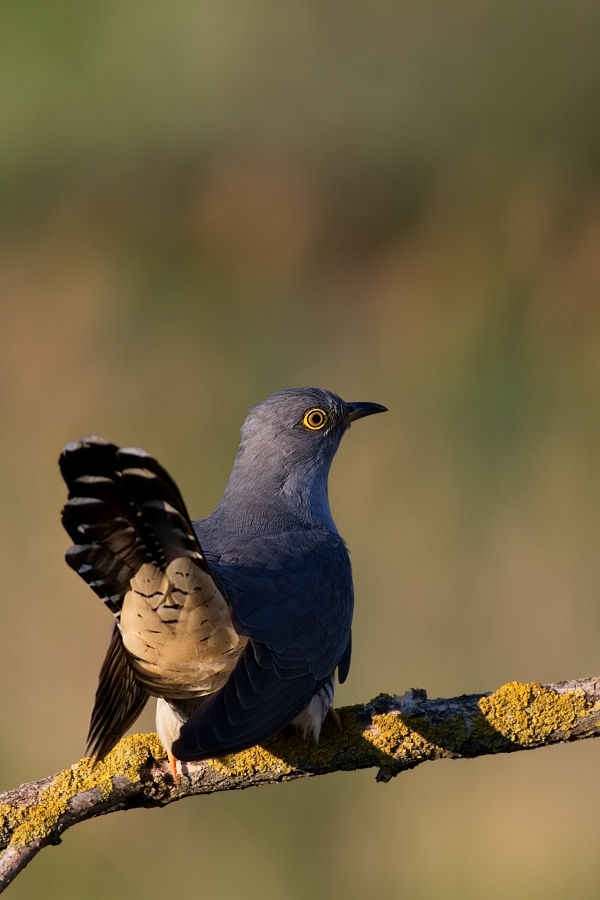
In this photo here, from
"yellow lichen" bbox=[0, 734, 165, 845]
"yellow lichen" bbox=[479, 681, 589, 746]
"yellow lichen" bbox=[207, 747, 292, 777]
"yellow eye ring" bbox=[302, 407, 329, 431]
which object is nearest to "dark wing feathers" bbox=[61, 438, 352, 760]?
"yellow lichen" bbox=[0, 734, 165, 845]

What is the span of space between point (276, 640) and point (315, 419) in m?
1.40

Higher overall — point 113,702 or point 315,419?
point 315,419

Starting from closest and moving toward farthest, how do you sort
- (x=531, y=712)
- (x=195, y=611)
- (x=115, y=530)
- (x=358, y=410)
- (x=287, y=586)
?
(x=115, y=530), (x=195, y=611), (x=531, y=712), (x=287, y=586), (x=358, y=410)

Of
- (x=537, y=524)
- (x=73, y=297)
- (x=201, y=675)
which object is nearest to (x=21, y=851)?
(x=201, y=675)

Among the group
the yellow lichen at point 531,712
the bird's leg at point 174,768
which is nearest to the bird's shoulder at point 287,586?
the bird's leg at point 174,768

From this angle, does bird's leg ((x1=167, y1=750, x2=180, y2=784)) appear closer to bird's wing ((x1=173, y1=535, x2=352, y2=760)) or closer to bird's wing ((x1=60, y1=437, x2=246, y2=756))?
bird's wing ((x1=60, y1=437, x2=246, y2=756))

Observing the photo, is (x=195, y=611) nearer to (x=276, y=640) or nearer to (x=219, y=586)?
(x=219, y=586)

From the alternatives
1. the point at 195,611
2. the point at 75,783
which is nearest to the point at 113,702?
the point at 75,783

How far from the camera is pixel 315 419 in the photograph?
3855 millimetres

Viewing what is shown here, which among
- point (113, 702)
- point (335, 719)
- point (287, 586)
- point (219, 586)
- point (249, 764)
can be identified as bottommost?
point (249, 764)

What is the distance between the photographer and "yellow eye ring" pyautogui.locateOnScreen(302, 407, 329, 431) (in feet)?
12.5

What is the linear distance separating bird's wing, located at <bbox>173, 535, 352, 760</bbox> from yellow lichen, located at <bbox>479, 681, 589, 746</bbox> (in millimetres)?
534

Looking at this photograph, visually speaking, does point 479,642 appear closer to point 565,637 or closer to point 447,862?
point 565,637

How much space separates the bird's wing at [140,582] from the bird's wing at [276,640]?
110 mm
